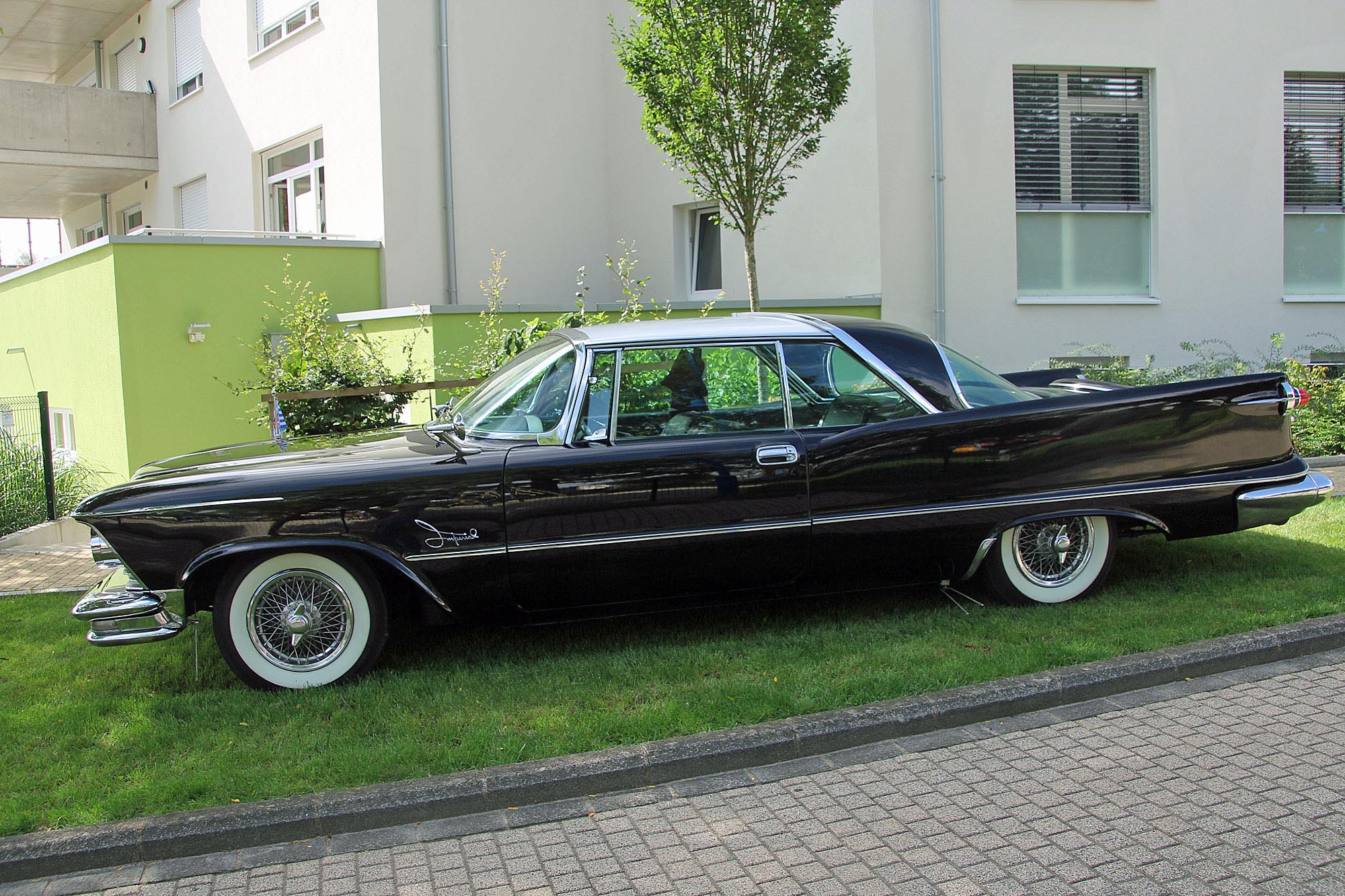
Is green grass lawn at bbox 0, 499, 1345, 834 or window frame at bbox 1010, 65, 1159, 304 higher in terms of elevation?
window frame at bbox 1010, 65, 1159, 304

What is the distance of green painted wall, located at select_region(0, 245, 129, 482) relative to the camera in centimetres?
1162

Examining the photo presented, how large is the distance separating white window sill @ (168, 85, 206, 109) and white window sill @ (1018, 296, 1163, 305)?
42.4ft

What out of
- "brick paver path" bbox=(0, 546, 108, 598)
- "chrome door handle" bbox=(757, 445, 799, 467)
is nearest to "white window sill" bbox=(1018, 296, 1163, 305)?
"chrome door handle" bbox=(757, 445, 799, 467)

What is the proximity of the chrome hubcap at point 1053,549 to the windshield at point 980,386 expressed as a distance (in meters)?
0.64

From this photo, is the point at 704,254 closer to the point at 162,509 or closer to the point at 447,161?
the point at 447,161

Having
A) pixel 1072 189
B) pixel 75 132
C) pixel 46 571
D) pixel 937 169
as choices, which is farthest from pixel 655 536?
pixel 75 132

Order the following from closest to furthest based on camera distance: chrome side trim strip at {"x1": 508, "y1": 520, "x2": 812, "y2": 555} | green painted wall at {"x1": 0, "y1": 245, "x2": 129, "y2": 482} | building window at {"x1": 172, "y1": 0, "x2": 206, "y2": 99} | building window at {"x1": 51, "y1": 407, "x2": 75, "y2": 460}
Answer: chrome side trim strip at {"x1": 508, "y1": 520, "x2": 812, "y2": 555}, green painted wall at {"x1": 0, "y1": 245, "x2": 129, "y2": 482}, building window at {"x1": 51, "y1": 407, "x2": 75, "y2": 460}, building window at {"x1": 172, "y1": 0, "x2": 206, "y2": 99}

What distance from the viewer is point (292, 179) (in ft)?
49.5

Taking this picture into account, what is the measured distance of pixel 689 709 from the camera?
14.1 ft

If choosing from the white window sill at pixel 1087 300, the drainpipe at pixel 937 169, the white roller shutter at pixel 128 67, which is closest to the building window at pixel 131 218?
the white roller shutter at pixel 128 67

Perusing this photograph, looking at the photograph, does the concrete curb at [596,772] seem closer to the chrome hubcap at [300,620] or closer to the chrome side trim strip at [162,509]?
the chrome hubcap at [300,620]

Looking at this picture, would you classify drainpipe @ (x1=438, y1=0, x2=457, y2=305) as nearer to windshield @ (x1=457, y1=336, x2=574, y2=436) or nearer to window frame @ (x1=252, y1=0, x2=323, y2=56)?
window frame @ (x1=252, y1=0, x2=323, y2=56)

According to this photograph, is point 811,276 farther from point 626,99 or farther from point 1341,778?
point 1341,778

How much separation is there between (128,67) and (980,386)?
20.0 m
